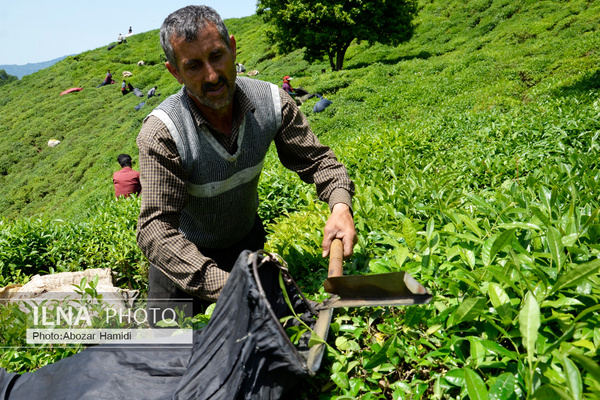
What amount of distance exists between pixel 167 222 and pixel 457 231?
1.42m

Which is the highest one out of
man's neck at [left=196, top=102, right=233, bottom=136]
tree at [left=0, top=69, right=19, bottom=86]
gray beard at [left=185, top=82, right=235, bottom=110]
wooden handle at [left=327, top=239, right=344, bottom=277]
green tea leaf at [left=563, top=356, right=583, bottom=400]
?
tree at [left=0, top=69, right=19, bottom=86]

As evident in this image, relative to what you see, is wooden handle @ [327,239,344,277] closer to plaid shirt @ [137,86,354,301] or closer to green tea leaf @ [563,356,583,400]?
plaid shirt @ [137,86,354,301]

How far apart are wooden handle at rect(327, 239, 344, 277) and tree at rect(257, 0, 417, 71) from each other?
74.7 ft

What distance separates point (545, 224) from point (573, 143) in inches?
107

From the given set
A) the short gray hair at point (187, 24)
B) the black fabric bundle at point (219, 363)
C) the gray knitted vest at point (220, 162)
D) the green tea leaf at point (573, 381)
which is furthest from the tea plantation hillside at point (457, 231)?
the short gray hair at point (187, 24)

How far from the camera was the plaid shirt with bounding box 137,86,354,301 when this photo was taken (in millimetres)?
1954

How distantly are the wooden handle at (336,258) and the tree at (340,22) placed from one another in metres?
22.8

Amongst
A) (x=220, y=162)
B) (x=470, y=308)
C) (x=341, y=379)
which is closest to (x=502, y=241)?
(x=470, y=308)

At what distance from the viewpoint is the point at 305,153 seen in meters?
2.66

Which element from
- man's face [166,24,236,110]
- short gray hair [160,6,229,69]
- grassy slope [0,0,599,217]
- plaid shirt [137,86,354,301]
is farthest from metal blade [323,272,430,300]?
grassy slope [0,0,599,217]

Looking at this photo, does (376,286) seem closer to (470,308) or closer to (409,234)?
(470,308)

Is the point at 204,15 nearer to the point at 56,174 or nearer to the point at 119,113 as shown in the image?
the point at 56,174

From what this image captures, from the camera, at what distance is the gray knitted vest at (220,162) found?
2389 millimetres

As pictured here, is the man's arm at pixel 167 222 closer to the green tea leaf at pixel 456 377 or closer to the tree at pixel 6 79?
the green tea leaf at pixel 456 377
